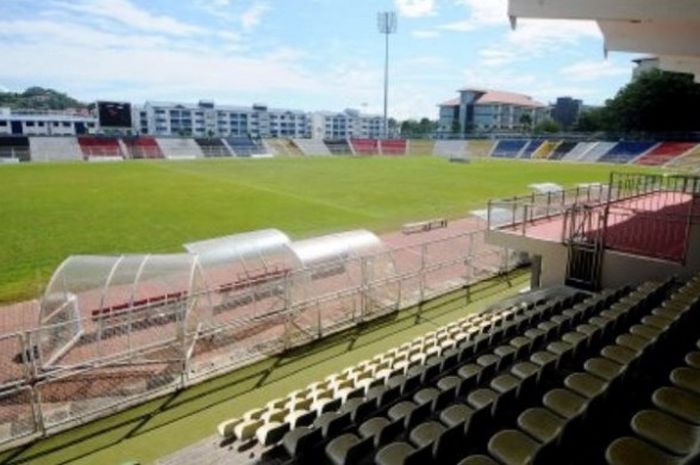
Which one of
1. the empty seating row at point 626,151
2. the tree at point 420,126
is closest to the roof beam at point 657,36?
the empty seating row at point 626,151

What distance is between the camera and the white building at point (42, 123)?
390 ft

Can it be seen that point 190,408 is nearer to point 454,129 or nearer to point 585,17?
point 585,17

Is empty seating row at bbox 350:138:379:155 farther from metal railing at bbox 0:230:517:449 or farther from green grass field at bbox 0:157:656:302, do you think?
metal railing at bbox 0:230:517:449

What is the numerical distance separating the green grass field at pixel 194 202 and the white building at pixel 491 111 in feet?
315

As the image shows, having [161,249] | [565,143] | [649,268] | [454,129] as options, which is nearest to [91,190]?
[161,249]

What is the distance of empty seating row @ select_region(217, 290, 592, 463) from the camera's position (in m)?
5.73

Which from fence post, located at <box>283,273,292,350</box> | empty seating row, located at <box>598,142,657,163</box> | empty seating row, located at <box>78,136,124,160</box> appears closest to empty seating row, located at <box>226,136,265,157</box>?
empty seating row, located at <box>78,136,124,160</box>

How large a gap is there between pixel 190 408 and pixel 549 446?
6.72m

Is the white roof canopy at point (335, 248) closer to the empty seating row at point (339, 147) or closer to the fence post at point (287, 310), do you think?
the fence post at point (287, 310)

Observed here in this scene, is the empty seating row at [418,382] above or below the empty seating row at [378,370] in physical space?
above

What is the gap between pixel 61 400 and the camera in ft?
31.1

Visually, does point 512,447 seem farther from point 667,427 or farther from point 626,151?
point 626,151

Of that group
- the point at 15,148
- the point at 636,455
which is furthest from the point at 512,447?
the point at 15,148

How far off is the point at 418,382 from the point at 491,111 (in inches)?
5997
